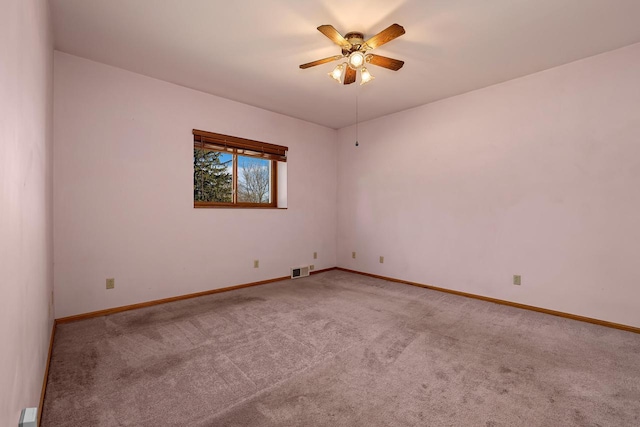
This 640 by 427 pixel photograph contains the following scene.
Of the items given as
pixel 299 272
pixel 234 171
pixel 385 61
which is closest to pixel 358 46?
pixel 385 61

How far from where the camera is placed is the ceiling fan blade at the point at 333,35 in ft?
7.09

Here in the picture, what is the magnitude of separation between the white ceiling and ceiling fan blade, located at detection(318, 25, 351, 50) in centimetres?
15

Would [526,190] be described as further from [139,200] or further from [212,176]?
[139,200]

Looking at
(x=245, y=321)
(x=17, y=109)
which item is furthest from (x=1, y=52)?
(x=245, y=321)

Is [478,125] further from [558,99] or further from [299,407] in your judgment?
[299,407]

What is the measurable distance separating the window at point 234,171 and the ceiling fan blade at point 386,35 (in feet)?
7.77

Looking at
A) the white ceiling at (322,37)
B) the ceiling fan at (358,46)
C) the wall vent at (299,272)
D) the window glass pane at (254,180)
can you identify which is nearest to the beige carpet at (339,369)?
the wall vent at (299,272)

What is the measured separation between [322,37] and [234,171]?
88.3 inches

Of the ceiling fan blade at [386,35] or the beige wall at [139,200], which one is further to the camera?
the beige wall at [139,200]

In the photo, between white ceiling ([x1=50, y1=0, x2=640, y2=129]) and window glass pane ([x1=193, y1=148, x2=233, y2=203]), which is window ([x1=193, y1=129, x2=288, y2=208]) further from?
white ceiling ([x1=50, y1=0, x2=640, y2=129])

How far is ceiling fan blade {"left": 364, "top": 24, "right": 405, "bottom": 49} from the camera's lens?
81.8 inches

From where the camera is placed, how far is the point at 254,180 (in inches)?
177

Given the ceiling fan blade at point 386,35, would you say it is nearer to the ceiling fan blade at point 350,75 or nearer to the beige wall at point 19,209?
the ceiling fan blade at point 350,75

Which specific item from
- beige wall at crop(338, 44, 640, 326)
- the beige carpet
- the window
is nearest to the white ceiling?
beige wall at crop(338, 44, 640, 326)
